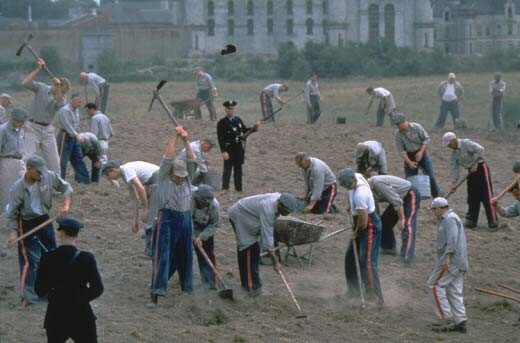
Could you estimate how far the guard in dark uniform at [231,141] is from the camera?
20.6m

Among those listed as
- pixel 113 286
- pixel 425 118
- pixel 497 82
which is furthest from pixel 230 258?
pixel 425 118

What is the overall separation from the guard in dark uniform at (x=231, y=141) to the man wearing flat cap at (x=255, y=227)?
612 cm

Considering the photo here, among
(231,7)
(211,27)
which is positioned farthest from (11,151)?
(231,7)

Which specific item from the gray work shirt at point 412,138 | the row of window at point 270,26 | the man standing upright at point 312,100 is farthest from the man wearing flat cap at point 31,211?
the row of window at point 270,26

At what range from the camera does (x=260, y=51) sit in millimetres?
90688

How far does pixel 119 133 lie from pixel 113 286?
541 inches

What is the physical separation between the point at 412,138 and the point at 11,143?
685 centimetres

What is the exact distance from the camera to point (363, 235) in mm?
14609

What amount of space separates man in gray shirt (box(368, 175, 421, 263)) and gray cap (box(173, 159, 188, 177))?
9.77 feet

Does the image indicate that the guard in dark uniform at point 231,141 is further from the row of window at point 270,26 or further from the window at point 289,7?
the window at point 289,7

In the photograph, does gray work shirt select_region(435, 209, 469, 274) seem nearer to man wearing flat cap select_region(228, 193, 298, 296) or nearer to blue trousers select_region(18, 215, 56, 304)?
man wearing flat cap select_region(228, 193, 298, 296)

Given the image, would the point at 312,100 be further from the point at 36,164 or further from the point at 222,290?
the point at 36,164

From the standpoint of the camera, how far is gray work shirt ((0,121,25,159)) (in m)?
15.4

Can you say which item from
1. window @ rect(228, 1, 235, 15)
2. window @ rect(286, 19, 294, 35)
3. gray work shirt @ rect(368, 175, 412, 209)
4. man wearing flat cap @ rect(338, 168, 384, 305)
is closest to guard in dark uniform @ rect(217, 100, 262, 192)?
gray work shirt @ rect(368, 175, 412, 209)
